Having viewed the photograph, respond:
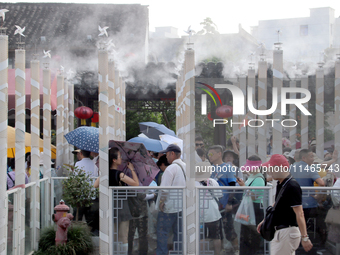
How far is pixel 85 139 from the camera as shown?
24.3 ft

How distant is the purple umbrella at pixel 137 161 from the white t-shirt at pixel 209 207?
83cm

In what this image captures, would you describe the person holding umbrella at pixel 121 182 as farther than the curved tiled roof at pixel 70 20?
No

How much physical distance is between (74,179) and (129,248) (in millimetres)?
1578

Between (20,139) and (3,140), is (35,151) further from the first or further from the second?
(3,140)

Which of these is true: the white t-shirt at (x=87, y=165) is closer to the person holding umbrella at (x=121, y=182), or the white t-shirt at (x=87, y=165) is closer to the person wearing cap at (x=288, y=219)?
the person holding umbrella at (x=121, y=182)

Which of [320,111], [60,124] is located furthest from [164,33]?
[320,111]

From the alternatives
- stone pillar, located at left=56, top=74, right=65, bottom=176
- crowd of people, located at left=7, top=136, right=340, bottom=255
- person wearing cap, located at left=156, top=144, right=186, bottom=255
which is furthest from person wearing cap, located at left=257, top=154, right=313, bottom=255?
stone pillar, located at left=56, top=74, right=65, bottom=176

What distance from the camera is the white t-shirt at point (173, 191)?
5415 mm

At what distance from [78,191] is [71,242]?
0.86 metres

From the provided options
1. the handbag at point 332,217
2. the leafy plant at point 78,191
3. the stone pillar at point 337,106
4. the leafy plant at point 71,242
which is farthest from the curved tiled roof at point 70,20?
the handbag at point 332,217

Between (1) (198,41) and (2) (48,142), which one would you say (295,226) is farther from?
(1) (198,41)

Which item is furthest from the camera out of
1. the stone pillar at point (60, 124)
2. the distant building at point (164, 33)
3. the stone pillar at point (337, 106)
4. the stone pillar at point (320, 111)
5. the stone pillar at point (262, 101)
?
the distant building at point (164, 33)

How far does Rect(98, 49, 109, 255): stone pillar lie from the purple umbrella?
0.81 feet

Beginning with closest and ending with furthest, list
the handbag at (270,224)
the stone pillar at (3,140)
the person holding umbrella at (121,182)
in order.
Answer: the handbag at (270,224) < the stone pillar at (3,140) < the person holding umbrella at (121,182)
